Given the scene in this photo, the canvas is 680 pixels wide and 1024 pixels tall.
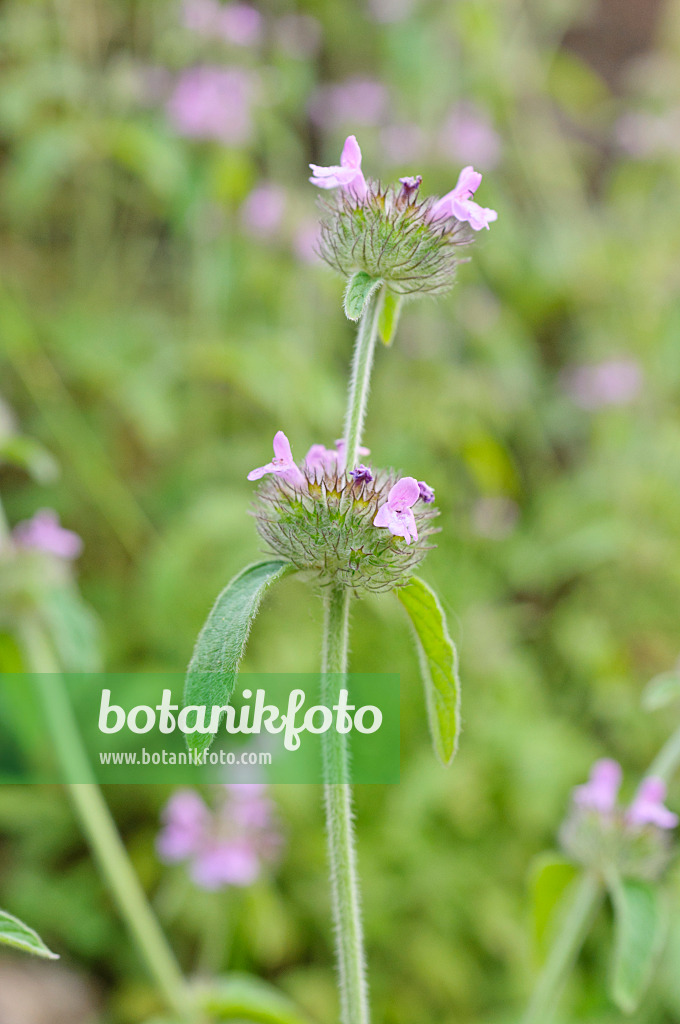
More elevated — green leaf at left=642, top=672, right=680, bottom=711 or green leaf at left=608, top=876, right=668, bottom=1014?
green leaf at left=642, top=672, right=680, bottom=711

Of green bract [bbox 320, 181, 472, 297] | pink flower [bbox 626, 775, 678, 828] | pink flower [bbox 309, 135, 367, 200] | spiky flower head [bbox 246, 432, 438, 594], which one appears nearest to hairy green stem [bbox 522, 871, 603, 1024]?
pink flower [bbox 626, 775, 678, 828]

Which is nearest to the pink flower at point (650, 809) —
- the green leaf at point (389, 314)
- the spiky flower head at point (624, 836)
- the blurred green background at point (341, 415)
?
the spiky flower head at point (624, 836)

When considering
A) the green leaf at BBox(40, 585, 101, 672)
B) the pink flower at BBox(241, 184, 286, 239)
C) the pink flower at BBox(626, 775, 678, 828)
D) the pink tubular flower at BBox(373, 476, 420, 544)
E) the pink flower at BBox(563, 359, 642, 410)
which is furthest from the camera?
the pink flower at BBox(563, 359, 642, 410)

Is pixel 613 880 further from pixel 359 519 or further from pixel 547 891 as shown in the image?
pixel 359 519

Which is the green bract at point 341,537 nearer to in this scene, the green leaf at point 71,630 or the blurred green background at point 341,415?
the green leaf at point 71,630

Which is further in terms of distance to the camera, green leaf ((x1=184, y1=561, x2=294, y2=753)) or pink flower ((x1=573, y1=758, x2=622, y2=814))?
pink flower ((x1=573, y1=758, x2=622, y2=814))

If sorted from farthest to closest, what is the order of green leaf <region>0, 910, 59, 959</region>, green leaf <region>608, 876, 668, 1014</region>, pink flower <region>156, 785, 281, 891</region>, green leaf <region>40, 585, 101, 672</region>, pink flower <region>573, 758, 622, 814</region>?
1. pink flower <region>156, 785, 281, 891</region>
2. green leaf <region>40, 585, 101, 672</region>
3. pink flower <region>573, 758, 622, 814</region>
4. green leaf <region>608, 876, 668, 1014</region>
5. green leaf <region>0, 910, 59, 959</region>

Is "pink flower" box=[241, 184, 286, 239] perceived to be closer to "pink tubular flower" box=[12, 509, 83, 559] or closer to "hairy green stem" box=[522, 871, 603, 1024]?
"pink tubular flower" box=[12, 509, 83, 559]

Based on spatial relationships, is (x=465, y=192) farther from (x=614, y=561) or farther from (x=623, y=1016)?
(x=614, y=561)
